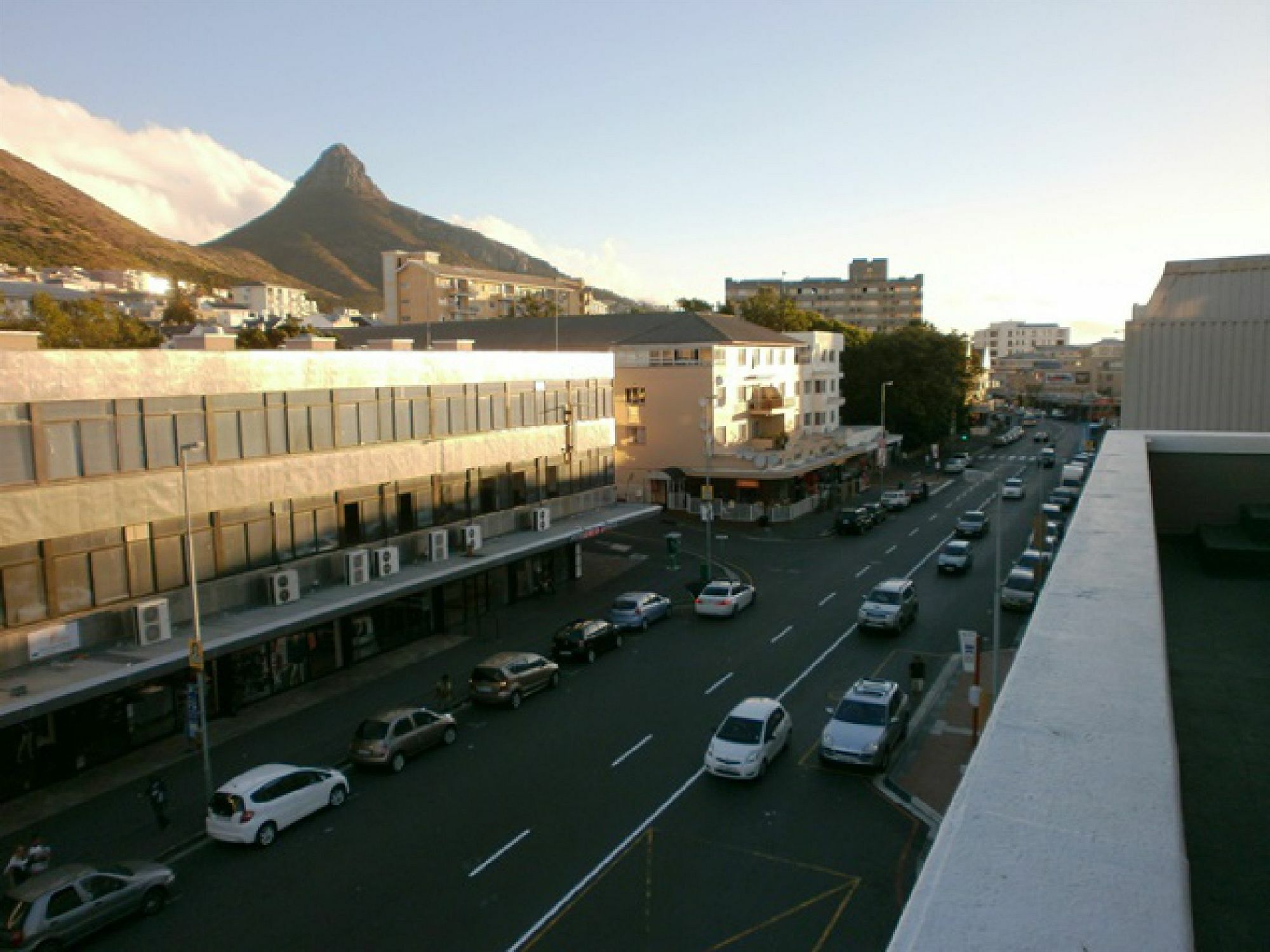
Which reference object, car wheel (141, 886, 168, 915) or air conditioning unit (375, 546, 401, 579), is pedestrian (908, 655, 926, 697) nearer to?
air conditioning unit (375, 546, 401, 579)

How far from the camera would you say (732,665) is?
2789cm

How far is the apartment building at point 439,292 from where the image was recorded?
112 meters

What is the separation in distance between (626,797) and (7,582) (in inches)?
535

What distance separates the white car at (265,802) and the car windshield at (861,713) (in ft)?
36.5

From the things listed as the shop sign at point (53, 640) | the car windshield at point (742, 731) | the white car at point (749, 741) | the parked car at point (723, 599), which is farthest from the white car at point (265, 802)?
the parked car at point (723, 599)

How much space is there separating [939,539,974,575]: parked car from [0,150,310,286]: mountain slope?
150 m

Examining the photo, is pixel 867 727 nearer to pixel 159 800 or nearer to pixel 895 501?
pixel 159 800

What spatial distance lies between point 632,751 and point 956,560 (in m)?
22.9

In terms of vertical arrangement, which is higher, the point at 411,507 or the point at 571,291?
the point at 571,291

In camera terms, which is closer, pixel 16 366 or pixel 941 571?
pixel 16 366

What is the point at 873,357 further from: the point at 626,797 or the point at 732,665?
the point at 626,797

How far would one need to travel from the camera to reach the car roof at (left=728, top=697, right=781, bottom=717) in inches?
804

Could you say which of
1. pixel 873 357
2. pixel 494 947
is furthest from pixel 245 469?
pixel 873 357

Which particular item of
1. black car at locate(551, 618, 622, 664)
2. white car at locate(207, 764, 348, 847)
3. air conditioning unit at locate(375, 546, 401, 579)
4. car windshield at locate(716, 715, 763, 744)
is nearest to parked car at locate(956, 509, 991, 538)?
black car at locate(551, 618, 622, 664)
